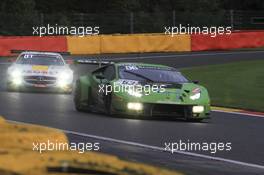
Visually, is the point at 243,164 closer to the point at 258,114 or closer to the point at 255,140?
the point at 255,140

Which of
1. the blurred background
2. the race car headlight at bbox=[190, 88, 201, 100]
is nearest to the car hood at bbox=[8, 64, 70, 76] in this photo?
the race car headlight at bbox=[190, 88, 201, 100]

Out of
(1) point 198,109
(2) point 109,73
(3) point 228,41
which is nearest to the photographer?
(1) point 198,109

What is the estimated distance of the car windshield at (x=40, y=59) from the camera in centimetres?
2127

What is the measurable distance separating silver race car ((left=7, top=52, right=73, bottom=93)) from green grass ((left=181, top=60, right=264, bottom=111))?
170 inches

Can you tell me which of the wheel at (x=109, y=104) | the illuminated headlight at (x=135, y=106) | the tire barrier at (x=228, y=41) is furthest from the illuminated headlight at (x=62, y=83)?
the tire barrier at (x=228, y=41)

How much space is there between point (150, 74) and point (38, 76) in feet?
21.0

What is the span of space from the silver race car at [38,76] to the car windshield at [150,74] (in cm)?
582

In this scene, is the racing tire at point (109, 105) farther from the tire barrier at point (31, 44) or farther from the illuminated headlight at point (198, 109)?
the tire barrier at point (31, 44)

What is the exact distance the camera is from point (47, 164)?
3.84 meters

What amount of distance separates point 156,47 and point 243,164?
98.1 feet

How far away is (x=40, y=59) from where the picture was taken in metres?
21.5

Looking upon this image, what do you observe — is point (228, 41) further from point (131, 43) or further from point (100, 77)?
point (100, 77)

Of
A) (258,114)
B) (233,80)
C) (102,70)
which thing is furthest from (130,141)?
(233,80)

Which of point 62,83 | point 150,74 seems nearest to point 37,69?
point 62,83
